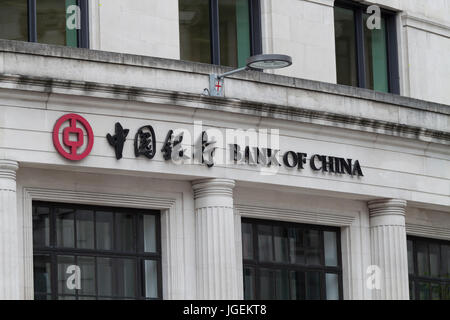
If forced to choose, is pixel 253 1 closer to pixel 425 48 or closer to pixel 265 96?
pixel 265 96

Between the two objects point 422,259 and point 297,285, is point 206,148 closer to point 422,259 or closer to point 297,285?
point 297,285

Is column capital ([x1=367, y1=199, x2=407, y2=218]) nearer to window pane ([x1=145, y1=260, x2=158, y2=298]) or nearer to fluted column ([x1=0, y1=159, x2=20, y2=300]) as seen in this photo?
window pane ([x1=145, y1=260, x2=158, y2=298])

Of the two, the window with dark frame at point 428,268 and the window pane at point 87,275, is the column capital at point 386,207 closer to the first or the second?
the window with dark frame at point 428,268

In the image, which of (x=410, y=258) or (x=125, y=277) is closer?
(x=125, y=277)

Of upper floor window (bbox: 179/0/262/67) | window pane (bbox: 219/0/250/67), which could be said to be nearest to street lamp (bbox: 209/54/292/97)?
upper floor window (bbox: 179/0/262/67)

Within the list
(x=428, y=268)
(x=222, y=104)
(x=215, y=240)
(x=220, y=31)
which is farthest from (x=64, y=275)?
(x=428, y=268)

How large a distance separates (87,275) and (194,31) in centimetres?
696

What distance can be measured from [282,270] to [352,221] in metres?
2.54

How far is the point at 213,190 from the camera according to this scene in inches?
1389

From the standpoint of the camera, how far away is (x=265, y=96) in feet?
119

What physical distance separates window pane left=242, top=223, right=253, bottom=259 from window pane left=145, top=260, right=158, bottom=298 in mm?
2513

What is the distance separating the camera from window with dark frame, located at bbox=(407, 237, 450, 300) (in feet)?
134

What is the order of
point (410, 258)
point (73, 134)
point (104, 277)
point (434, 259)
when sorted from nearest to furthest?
1. point (73, 134)
2. point (104, 277)
3. point (410, 258)
4. point (434, 259)

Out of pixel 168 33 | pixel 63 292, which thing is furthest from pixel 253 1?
pixel 63 292
